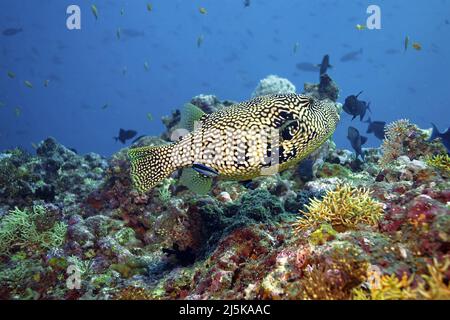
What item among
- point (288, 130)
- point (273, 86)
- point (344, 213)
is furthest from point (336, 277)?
point (273, 86)

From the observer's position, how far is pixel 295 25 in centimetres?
14000

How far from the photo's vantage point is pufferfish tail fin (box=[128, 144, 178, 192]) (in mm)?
4812

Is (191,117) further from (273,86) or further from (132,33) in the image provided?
(132,33)

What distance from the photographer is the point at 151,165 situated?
489 centimetres

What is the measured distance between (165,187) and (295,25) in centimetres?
14632

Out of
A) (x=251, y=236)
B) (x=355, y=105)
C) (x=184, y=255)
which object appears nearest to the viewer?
(x=251, y=236)

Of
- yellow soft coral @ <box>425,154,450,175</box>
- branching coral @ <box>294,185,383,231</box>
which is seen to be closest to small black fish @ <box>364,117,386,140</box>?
yellow soft coral @ <box>425,154,450,175</box>

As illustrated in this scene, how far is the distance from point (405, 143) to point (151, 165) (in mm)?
7009

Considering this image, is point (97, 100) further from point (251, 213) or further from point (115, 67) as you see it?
point (251, 213)

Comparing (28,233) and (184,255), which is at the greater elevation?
(28,233)

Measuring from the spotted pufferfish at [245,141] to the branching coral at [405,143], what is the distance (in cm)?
485

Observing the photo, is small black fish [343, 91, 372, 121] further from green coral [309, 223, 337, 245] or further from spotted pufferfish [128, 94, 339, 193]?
green coral [309, 223, 337, 245]

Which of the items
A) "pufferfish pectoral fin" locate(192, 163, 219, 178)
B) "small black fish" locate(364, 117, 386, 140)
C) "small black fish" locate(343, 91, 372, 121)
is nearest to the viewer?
"pufferfish pectoral fin" locate(192, 163, 219, 178)
